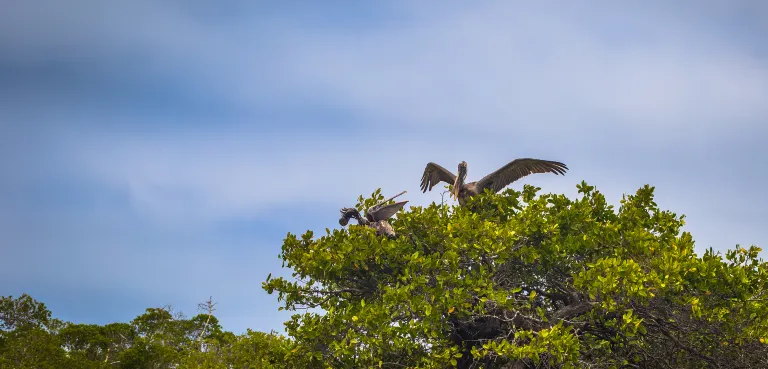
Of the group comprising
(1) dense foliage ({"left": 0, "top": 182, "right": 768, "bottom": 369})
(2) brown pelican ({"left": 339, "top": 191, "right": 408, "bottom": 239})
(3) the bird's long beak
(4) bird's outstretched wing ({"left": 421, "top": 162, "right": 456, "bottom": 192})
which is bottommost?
(1) dense foliage ({"left": 0, "top": 182, "right": 768, "bottom": 369})

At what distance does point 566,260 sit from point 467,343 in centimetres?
274

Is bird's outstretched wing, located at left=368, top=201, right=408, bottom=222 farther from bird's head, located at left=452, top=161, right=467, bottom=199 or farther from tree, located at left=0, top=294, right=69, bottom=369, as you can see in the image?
tree, located at left=0, top=294, right=69, bottom=369

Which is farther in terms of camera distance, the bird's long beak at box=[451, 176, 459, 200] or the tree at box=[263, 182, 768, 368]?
the bird's long beak at box=[451, 176, 459, 200]

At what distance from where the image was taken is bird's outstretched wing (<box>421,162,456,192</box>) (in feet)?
48.6

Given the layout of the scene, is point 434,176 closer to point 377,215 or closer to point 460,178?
point 460,178

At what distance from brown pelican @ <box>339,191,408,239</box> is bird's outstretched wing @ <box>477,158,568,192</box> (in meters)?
2.25

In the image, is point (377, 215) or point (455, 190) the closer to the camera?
point (377, 215)

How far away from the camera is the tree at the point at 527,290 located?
1062 centimetres

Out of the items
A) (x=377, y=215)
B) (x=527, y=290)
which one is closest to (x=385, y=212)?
(x=377, y=215)

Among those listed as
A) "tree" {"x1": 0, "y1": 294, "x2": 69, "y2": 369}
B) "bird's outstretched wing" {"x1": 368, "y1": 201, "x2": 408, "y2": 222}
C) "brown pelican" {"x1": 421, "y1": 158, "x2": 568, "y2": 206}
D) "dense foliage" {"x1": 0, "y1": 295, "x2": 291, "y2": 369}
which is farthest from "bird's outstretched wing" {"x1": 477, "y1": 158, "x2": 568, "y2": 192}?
"tree" {"x1": 0, "y1": 294, "x2": 69, "y2": 369}

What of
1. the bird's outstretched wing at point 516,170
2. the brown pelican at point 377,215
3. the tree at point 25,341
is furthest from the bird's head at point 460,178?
the tree at point 25,341

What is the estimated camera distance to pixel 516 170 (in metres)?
14.3

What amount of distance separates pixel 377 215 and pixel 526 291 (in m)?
3.56

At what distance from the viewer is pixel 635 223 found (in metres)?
13.0
